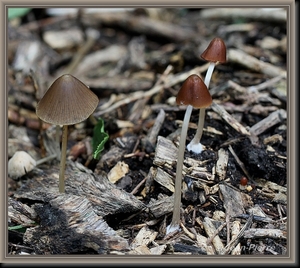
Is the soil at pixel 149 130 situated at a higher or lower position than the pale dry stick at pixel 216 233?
higher

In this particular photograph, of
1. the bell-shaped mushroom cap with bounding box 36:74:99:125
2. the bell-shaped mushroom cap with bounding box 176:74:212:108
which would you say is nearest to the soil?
the bell-shaped mushroom cap with bounding box 36:74:99:125

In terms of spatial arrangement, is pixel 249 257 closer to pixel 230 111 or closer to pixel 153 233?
pixel 153 233

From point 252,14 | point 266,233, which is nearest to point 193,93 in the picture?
point 266,233

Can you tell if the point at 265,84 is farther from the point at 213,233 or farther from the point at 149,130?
the point at 213,233

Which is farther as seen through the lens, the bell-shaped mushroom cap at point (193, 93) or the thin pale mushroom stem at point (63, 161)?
the thin pale mushroom stem at point (63, 161)

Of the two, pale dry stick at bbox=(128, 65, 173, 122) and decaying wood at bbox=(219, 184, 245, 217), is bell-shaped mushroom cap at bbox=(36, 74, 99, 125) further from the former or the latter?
pale dry stick at bbox=(128, 65, 173, 122)

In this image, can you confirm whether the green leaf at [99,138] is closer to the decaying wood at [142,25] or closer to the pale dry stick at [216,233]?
the pale dry stick at [216,233]

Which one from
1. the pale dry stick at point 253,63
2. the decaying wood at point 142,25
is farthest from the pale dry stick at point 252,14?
the pale dry stick at point 253,63

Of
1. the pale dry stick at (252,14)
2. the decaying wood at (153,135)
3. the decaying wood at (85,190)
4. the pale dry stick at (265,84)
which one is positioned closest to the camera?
the decaying wood at (85,190)
